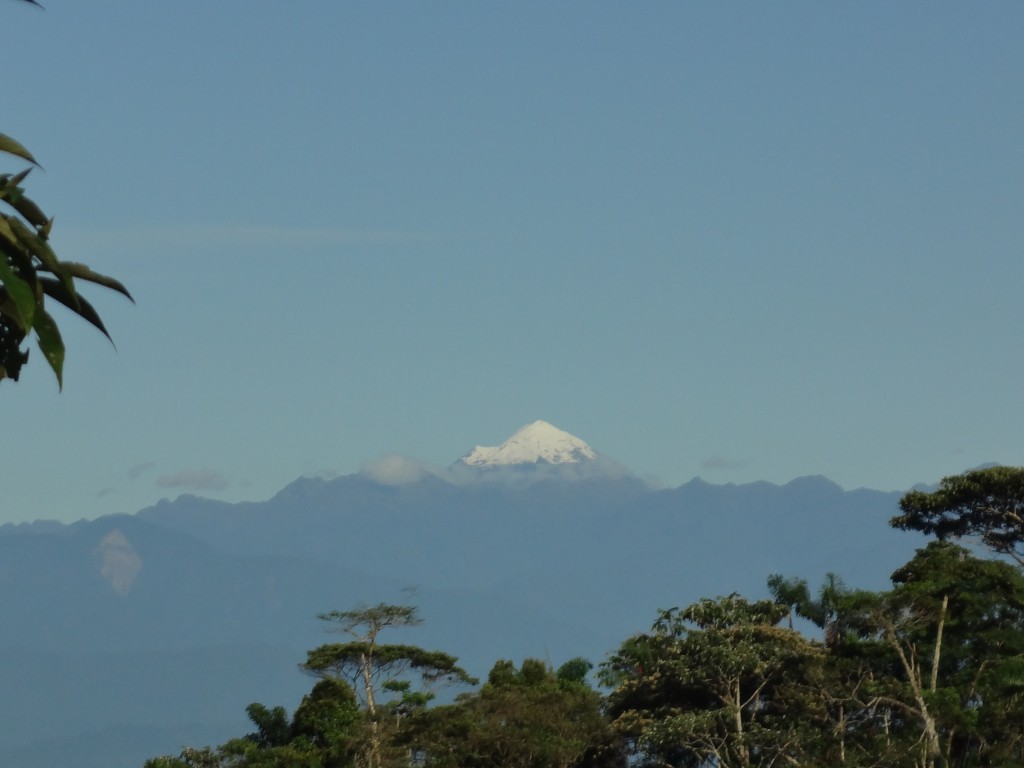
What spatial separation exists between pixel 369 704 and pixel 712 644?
59.5 ft

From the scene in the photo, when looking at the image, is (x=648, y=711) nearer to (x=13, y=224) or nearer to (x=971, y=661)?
(x=971, y=661)

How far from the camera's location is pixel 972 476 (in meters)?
52.9

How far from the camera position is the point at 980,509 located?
53.1 m

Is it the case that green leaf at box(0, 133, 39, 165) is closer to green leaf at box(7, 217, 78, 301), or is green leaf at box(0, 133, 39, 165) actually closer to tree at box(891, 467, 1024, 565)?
green leaf at box(7, 217, 78, 301)

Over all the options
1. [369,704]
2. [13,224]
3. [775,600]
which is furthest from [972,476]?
[13,224]

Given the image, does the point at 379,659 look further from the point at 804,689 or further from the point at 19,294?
the point at 19,294

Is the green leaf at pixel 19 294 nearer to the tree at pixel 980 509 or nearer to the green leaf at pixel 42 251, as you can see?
the green leaf at pixel 42 251

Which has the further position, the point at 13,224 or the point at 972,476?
the point at 972,476

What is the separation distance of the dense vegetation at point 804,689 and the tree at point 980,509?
49 mm

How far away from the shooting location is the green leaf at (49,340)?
27.3ft

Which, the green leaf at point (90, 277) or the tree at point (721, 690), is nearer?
the green leaf at point (90, 277)

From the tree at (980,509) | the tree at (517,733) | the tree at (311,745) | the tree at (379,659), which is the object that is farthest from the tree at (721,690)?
the tree at (379,659)

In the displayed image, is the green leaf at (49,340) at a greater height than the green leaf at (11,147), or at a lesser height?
lesser

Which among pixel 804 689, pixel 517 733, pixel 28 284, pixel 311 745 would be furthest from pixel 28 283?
pixel 311 745
